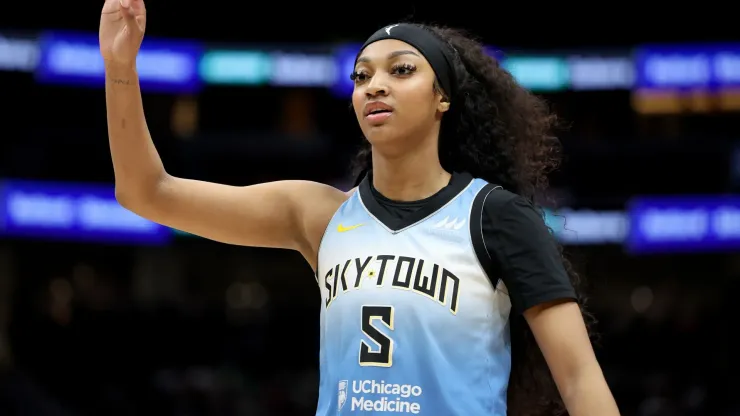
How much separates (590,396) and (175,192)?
3.96ft

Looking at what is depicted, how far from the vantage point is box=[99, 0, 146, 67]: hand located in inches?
109

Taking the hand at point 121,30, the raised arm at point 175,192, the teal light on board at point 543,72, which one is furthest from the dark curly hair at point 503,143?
the teal light on board at point 543,72

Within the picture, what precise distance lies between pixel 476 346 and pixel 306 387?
9096 millimetres

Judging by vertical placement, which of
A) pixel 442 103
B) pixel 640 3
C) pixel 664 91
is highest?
pixel 640 3

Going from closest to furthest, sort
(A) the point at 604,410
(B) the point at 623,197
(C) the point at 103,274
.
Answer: (A) the point at 604,410 → (B) the point at 623,197 → (C) the point at 103,274

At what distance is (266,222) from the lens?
2.99 meters

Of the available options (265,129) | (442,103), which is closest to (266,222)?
(442,103)

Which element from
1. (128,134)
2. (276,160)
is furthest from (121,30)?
(276,160)

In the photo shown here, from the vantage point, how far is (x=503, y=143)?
9.91ft

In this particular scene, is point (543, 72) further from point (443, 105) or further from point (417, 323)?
point (417, 323)

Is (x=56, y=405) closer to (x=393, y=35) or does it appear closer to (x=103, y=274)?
(x=393, y=35)

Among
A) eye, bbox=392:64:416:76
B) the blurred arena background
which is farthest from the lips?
the blurred arena background

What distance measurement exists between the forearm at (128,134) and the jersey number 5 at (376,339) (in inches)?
27.2

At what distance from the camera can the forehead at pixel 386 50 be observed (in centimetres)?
284
